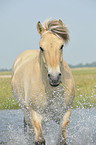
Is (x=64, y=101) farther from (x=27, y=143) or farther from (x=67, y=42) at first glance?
(x=27, y=143)

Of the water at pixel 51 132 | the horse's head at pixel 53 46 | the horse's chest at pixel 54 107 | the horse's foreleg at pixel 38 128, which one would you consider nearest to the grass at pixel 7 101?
the water at pixel 51 132

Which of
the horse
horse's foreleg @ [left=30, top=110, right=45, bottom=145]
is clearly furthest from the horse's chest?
horse's foreleg @ [left=30, top=110, right=45, bottom=145]

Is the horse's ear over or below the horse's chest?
over

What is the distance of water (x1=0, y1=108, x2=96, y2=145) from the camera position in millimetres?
5168

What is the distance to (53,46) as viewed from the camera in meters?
→ 3.70

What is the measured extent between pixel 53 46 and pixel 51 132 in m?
2.83

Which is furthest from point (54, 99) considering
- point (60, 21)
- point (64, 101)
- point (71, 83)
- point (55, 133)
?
point (55, 133)

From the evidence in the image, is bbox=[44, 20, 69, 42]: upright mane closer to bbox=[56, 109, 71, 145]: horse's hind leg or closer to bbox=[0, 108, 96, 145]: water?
bbox=[56, 109, 71, 145]: horse's hind leg

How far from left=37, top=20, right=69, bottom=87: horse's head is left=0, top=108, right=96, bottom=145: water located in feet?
6.87

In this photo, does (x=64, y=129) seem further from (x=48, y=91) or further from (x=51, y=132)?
(x=51, y=132)

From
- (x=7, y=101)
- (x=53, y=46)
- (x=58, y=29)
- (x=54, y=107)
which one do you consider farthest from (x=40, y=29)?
(x=7, y=101)

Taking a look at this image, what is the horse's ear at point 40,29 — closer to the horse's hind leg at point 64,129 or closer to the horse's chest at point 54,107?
the horse's chest at point 54,107

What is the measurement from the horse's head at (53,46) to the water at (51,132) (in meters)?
2.09

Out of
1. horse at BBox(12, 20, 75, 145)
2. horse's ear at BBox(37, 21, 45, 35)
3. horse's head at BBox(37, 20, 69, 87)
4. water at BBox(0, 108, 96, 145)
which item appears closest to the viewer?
horse's head at BBox(37, 20, 69, 87)
